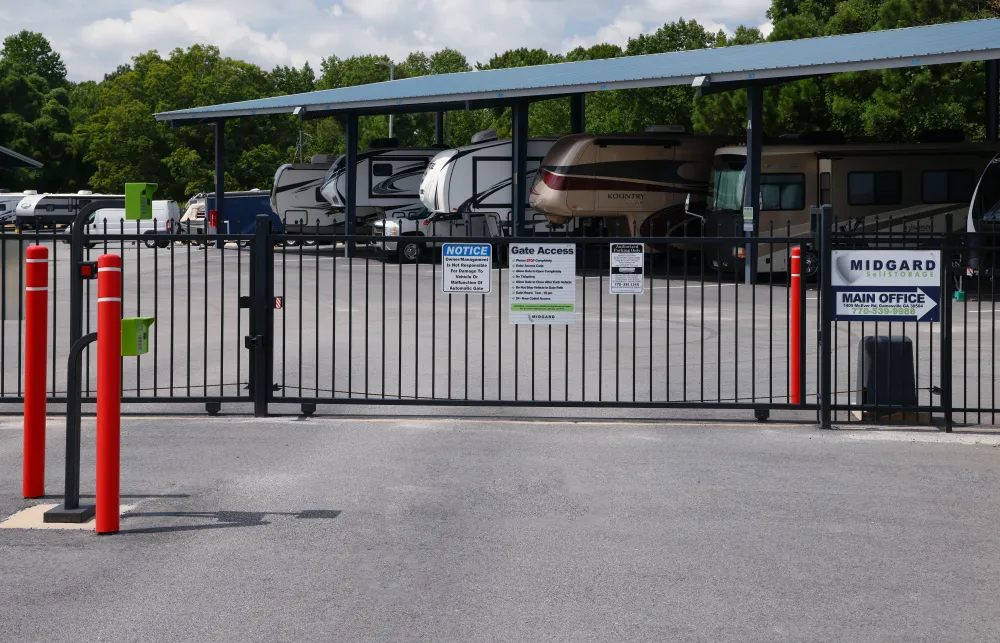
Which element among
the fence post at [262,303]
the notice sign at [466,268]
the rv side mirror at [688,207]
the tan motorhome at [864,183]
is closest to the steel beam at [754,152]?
the tan motorhome at [864,183]

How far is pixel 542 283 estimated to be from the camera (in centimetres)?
1155

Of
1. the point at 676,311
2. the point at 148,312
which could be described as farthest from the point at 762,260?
the point at 148,312

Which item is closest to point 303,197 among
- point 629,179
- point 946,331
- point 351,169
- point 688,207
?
point 351,169

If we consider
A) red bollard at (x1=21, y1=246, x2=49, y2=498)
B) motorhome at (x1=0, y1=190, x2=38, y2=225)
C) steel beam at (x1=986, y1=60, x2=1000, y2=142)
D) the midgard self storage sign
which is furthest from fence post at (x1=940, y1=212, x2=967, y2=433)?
motorhome at (x1=0, y1=190, x2=38, y2=225)

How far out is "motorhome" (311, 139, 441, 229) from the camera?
41312 millimetres

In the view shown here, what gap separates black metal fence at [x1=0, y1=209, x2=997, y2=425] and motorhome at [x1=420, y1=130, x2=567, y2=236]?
9404 mm

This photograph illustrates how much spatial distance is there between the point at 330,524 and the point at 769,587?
8.61 feet

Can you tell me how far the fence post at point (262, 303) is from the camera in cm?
1138

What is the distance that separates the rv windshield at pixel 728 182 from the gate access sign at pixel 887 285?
1998 centimetres

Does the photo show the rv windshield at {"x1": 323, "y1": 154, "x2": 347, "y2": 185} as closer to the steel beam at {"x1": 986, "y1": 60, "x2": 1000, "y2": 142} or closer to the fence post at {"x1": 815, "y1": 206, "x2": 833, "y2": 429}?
the steel beam at {"x1": 986, "y1": 60, "x2": 1000, "y2": 142}

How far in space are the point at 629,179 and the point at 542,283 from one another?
2291cm

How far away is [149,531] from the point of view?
7.59 meters

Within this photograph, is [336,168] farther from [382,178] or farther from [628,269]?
[628,269]

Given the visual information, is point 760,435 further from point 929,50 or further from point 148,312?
point 929,50
